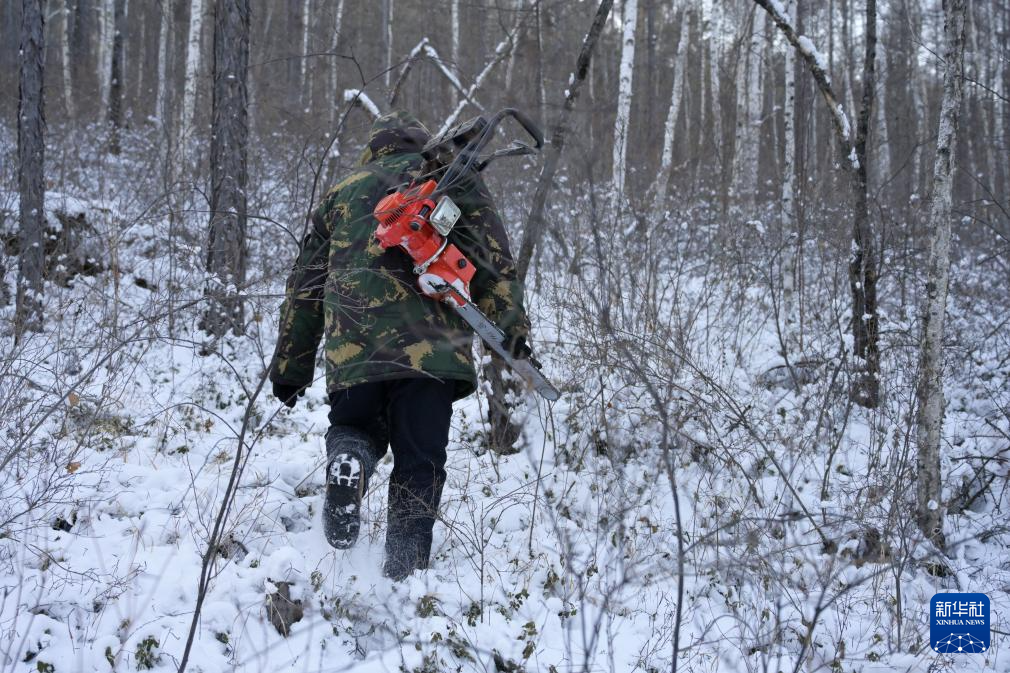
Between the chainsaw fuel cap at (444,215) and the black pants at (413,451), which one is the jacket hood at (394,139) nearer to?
the chainsaw fuel cap at (444,215)

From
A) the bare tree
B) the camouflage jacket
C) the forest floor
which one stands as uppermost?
the bare tree

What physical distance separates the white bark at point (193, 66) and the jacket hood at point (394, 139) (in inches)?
265

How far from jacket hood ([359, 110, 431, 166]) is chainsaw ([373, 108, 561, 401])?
7.0 inches

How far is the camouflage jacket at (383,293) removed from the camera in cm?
249

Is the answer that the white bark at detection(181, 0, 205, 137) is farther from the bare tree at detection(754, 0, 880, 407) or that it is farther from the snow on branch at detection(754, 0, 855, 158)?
the bare tree at detection(754, 0, 880, 407)

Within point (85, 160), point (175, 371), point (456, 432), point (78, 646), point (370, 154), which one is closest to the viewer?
point (78, 646)

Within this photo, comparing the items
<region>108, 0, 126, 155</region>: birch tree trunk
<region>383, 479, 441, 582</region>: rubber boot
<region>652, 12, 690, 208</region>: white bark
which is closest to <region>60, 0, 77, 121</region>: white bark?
<region>108, 0, 126, 155</region>: birch tree trunk

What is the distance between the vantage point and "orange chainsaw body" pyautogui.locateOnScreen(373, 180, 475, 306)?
239 cm

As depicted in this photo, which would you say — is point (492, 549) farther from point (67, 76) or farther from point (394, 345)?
point (67, 76)

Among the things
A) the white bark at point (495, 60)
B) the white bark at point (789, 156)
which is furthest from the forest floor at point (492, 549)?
the white bark at point (789, 156)

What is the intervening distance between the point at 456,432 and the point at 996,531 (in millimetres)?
2517

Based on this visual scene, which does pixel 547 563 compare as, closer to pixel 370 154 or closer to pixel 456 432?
pixel 456 432

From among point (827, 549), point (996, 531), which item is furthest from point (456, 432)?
point (996, 531)

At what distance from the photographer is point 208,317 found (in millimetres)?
5094
